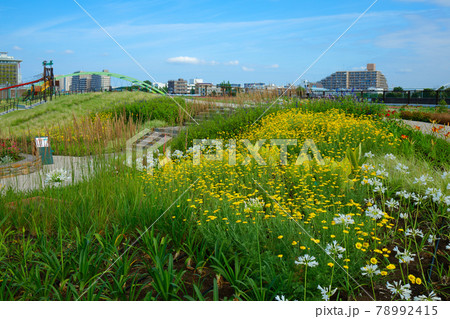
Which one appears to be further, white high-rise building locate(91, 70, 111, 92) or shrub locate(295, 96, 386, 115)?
white high-rise building locate(91, 70, 111, 92)

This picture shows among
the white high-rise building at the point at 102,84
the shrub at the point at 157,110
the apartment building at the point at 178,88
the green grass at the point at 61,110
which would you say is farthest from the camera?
the white high-rise building at the point at 102,84

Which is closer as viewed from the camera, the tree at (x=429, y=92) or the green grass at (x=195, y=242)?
the green grass at (x=195, y=242)

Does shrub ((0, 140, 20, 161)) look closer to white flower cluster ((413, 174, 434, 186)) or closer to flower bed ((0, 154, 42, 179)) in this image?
flower bed ((0, 154, 42, 179))

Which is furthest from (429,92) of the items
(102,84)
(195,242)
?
(195,242)

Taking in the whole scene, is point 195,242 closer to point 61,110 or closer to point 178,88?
point 178,88

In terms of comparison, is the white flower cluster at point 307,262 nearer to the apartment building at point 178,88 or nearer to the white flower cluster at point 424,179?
the white flower cluster at point 424,179

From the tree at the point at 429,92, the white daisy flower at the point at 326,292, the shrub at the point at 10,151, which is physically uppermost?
the tree at the point at 429,92

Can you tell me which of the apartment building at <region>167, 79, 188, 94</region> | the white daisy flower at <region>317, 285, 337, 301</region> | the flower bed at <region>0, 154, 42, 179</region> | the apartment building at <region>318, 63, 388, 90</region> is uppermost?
the apartment building at <region>318, 63, 388, 90</region>

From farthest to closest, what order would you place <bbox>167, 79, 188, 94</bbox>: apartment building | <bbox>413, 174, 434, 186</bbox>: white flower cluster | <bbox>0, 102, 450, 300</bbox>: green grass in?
<bbox>167, 79, 188, 94</bbox>: apartment building, <bbox>413, 174, 434, 186</bbox>: white flower cluster, <bbox>0, 102, 450, 300</bbox>: green grass

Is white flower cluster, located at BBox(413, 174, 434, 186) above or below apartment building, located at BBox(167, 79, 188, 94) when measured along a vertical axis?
below

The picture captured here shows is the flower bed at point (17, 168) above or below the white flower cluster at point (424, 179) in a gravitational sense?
below

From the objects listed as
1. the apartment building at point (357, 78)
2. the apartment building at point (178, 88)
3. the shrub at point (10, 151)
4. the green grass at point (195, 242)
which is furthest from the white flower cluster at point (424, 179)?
the apartment building at point (357, 78)

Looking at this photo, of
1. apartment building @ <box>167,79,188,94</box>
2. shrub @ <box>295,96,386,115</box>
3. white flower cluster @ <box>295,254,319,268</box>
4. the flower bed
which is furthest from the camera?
apartment building @ <box>167,79,188,94</box>

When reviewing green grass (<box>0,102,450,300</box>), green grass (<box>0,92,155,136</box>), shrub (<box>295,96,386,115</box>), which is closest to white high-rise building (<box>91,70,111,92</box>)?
green grass (<box>0,92,155,136</box>)
